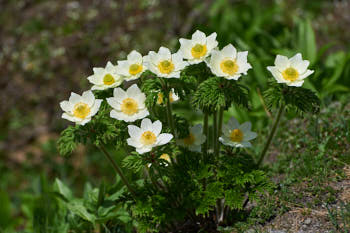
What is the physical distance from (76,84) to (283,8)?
8.88 feet

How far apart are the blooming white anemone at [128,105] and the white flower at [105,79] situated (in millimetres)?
61

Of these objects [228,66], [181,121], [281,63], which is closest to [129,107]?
[181,121]

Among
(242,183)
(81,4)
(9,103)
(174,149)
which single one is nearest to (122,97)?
(174,149)

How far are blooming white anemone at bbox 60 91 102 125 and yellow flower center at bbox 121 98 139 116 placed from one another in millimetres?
104

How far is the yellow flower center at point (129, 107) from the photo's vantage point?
182 cm

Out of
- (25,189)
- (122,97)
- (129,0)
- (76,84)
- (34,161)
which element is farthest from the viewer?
(129,0)

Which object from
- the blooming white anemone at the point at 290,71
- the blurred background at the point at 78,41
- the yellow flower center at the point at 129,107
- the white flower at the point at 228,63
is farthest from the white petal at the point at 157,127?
the blurred background at the point at 78,41

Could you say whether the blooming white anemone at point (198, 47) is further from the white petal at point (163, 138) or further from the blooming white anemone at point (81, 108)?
the blooming white anemone at point (81, 108)

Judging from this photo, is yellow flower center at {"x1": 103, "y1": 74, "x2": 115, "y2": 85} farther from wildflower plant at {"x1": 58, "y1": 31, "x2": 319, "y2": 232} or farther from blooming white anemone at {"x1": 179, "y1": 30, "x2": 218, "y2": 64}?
blooming white anemone at {"x1": 179, "y1": 30, "x2": 218, "y2": 64}

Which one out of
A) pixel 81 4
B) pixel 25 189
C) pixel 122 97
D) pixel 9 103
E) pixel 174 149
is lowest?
pixel 25 189

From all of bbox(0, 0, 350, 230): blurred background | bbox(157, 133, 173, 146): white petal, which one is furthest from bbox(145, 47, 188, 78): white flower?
bbox(0, 0, 350, 230): blurred background

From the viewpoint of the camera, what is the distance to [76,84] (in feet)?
16.6

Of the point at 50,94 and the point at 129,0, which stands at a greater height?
the point at 129,0

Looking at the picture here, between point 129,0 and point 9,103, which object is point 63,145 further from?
point 129,0
